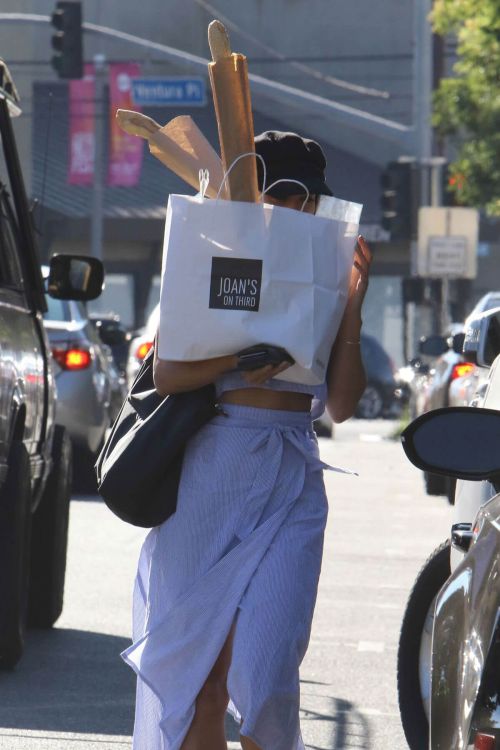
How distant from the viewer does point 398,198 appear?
1080 inches

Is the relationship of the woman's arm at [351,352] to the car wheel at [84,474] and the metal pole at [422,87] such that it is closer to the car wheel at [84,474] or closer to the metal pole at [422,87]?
the car wheel at [84,474]

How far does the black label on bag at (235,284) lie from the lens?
4152 millimetres

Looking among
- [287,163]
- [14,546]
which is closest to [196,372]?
[287,163]

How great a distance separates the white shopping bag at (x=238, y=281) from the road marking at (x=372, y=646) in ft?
11.7

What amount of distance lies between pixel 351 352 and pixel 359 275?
180 millimetres

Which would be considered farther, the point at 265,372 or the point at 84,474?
the point at 84,474

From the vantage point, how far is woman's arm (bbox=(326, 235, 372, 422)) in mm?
4340

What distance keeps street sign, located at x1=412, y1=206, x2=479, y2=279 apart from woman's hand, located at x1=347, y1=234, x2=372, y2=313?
21920 mm

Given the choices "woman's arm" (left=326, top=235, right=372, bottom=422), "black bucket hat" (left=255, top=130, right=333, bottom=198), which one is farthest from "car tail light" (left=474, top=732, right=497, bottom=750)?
"black bucket hat" (left=255, top=130, right=333, bottom=198)

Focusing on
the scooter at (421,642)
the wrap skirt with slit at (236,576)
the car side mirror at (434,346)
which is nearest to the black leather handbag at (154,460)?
the wrap skirt with slit at (236,576)

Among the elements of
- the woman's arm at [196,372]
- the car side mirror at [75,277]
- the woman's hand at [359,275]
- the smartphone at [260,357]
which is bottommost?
the car side mirror at [75,277]

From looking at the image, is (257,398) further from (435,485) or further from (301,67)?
(301,67)

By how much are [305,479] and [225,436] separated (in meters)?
0.22

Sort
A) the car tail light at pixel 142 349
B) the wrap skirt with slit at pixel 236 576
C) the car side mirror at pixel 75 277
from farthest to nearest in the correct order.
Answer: the car tail light at pixel 142 349
the car side mirror at pixel 75 277
the wrap skirt with slit at pixel 236 576
